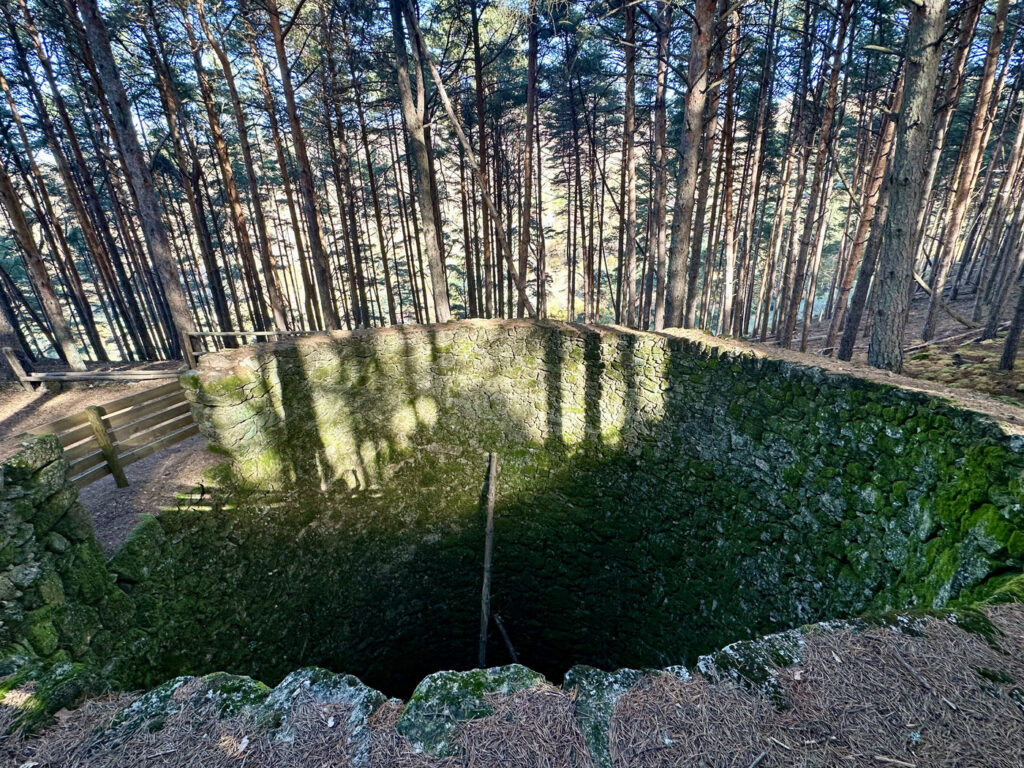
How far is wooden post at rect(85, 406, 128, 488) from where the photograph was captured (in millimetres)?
4578

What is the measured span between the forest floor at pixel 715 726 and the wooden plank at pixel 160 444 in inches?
153

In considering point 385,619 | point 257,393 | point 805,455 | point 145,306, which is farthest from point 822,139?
point 145,306

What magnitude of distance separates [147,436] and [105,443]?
0.74 metres

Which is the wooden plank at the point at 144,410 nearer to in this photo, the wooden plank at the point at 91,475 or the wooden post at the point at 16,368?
the wooden plank at the point at 91,475

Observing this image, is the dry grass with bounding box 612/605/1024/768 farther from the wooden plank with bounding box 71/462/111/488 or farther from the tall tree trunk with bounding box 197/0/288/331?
the tall tree trunk with bounding box 197/0/288/331

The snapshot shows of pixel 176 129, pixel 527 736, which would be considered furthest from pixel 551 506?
pixel 176 129

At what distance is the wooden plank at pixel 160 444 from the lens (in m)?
5.10

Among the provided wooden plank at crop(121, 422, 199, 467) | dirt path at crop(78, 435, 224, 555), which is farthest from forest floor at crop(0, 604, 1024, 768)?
wooden plank at crop(121, 422, 199, 467)

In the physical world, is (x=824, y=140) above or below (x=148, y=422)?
above

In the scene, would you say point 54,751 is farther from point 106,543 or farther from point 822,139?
point 822,139

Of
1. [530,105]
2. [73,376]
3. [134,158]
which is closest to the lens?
[134,158]

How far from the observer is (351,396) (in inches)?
276

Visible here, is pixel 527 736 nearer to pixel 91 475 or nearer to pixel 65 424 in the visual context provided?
pixel 91 475

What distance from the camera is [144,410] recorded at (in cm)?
539
